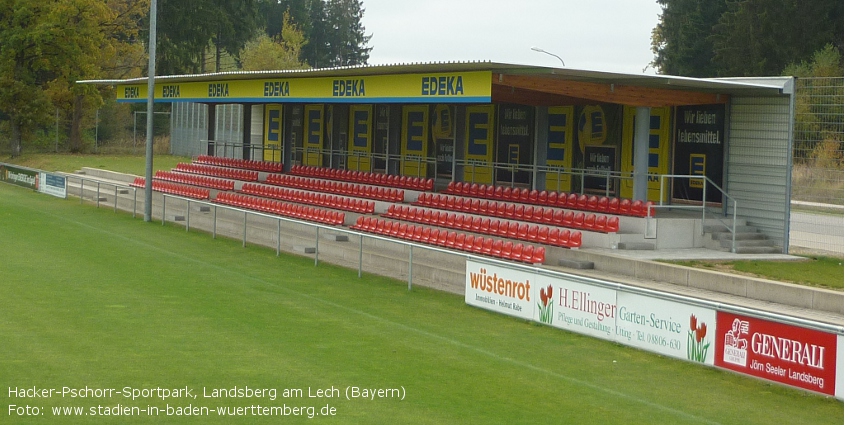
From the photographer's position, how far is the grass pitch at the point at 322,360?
9.49 m

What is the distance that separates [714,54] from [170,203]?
44.9 meters

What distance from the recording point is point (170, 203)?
31.9 metres

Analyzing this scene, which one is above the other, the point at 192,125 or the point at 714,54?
the point at 714,54

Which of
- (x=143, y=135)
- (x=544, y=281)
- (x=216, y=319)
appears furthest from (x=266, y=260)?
(x=143, y=135)

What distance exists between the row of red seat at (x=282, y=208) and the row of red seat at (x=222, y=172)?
10.3 feet

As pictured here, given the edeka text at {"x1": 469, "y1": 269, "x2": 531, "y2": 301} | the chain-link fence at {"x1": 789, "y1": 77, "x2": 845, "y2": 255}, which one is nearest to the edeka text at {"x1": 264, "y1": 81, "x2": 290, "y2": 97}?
the edeka text at {"x1": 469, "y1": 269, "x2": 531, "y2": 301}

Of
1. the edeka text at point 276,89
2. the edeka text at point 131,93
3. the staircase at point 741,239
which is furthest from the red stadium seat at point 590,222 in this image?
the edeka text at point 131,93

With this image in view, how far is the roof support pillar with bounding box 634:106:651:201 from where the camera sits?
21312mm

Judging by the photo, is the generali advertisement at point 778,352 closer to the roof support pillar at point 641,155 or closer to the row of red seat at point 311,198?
the roof support pillar at point 641,155

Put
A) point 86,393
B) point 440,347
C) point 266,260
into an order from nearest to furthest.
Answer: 1. point 86,393
2. point 440,347
3. point 266,260

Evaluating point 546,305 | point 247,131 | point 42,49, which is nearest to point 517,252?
point 546,305

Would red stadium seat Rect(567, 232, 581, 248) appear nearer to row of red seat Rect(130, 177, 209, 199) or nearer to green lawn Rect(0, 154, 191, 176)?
row of red seat Rect(130, 177, 209, 199)

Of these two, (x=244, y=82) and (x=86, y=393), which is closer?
(x=86, y=393)

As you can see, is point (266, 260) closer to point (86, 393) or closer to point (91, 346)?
point (91, 346)
